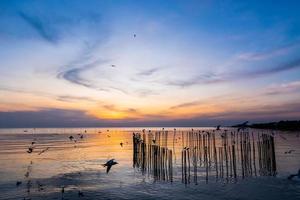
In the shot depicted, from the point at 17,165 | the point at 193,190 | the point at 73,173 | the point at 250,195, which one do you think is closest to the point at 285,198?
the point at 250,195

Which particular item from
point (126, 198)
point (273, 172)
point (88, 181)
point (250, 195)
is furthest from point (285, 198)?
point (88, 181)

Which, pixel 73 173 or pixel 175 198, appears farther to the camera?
pixel 73 173

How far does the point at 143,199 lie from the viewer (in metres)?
20.7

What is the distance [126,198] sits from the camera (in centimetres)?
2102

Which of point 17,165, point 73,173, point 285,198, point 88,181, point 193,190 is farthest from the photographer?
point 17,165

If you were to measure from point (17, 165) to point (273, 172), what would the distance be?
81.1ft

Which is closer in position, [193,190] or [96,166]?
[193,190]

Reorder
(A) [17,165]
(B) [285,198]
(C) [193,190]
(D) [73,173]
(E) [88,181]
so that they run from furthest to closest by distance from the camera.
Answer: (A) [17,165] → (D) [73,173] → (E) [88,181] → (C) [193,190] → (B) [285,198]

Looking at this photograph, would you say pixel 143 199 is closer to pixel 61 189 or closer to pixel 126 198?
pixel 126 198

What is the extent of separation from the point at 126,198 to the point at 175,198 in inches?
118

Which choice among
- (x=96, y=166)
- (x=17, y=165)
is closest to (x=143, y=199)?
(x=96, y=166)

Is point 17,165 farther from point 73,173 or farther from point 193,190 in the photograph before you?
point 193,190

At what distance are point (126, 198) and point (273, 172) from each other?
1318cm

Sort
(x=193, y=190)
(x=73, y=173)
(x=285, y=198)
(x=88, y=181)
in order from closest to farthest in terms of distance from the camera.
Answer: (x=285, y=198) → (x=193, y=190) → (x=88, y=181) → (x=73, y=173)
